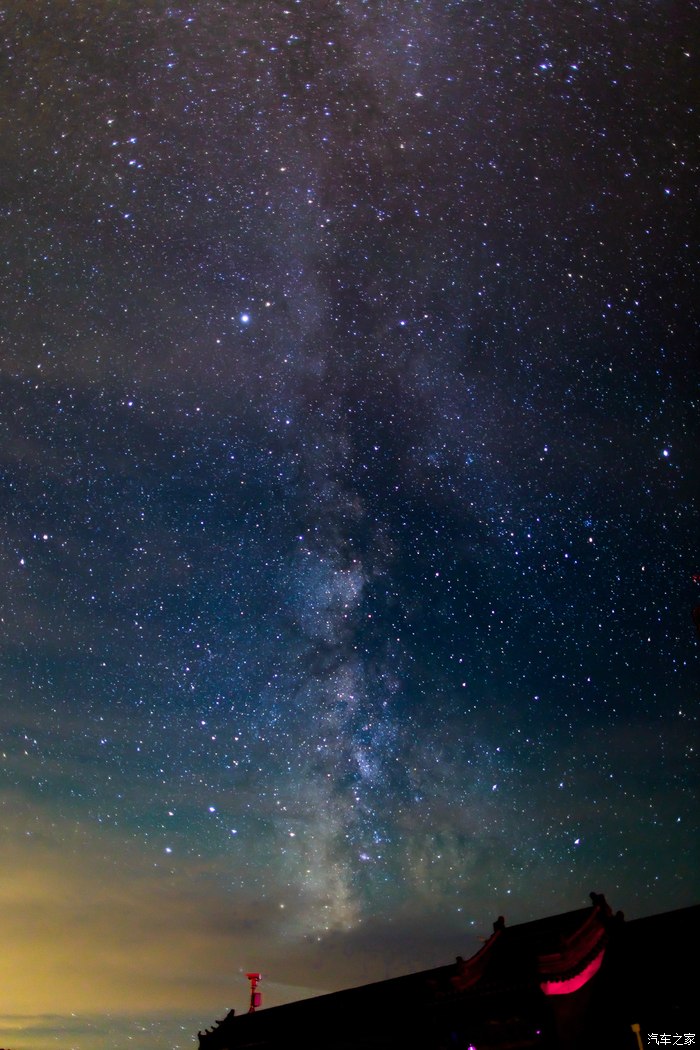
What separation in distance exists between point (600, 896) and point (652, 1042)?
2.22 meters

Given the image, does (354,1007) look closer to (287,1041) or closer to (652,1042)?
(287,1041)

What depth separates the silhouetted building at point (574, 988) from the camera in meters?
11.7

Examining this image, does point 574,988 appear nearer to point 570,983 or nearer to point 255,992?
point 570,983

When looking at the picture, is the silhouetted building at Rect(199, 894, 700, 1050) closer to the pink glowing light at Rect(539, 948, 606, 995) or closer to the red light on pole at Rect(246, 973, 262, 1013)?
the pink glowing light at Rect(539, 948, 606, 995)

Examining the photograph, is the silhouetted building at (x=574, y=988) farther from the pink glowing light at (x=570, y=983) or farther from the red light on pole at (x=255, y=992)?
the red light on pole at (x=255, y=992)

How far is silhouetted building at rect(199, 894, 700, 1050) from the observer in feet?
38.4

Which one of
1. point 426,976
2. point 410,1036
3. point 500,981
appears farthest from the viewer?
point 426,976

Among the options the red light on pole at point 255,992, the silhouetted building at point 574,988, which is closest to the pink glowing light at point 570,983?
the silhouetted building at point 574,988

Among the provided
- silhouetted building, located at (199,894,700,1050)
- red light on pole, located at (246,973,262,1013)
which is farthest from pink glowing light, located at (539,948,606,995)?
red light on pole, located at (246,973,262,1013)

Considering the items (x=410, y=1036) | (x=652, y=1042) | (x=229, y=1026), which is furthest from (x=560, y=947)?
(x=229, y=1026)

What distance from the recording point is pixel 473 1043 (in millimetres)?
12828

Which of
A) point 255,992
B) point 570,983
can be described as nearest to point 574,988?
point 570,983

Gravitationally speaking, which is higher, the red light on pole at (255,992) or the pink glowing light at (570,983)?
the pink glowing light at (570,983)

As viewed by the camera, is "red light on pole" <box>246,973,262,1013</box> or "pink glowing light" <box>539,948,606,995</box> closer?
"pink glowing light" <box>539,948,606,995</box>
